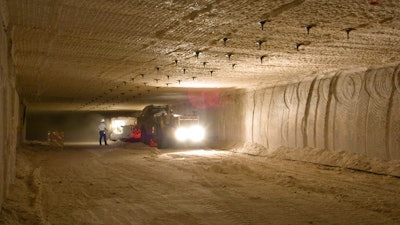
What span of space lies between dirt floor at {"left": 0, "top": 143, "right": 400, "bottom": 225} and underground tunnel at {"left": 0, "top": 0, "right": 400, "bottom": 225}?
4 cm

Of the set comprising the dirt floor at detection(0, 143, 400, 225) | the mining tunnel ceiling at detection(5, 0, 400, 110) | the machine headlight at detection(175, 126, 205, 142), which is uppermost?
the mining tunnel ceiling at detection(5, 0, 400, 110)

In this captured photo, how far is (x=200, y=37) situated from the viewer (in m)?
8.55

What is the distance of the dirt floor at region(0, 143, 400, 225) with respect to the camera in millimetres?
6270

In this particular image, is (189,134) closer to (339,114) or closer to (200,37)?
(339,114)

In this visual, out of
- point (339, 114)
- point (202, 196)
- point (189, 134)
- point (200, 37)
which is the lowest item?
point (202, 196)

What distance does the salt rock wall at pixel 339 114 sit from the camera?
1123cm

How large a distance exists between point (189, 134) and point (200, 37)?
14.0 meters

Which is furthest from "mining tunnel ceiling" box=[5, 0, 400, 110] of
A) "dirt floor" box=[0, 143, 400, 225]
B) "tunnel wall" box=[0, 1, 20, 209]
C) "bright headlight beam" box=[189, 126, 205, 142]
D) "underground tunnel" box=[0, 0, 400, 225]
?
"bright headlight beam" box=[189, 126, 205, 142]

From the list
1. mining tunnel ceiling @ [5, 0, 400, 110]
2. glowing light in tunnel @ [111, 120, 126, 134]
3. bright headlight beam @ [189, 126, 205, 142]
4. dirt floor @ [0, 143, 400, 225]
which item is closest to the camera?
dirt floor @ [0, 143, 400, 225]

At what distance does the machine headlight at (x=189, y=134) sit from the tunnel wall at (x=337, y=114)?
4472 mm

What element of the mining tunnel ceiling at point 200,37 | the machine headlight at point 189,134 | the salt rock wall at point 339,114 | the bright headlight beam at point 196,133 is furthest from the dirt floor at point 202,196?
the bright headlight beam at point 196,133

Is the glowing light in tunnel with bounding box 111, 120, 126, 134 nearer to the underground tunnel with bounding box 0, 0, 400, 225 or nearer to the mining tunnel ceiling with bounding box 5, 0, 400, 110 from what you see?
the underground tunnel with bounding box 0, 0, 400, 225

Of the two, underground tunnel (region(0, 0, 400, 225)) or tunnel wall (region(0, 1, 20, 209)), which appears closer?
tunnel wall (region(0, 1, 20, 209))

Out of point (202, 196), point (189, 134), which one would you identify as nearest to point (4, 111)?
point (202, 196)
